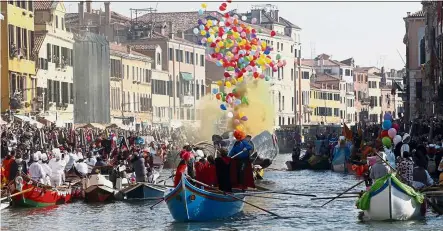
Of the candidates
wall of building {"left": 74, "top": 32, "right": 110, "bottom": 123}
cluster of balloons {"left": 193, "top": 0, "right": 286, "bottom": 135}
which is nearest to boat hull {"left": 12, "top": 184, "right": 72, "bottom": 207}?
cluster of balloons {"left": 193, "top": 0, "right": 286, "bottom": 135}

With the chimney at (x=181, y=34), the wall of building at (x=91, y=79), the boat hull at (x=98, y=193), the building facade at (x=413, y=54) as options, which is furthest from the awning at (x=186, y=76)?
the boat hull at (x=98, y=193)

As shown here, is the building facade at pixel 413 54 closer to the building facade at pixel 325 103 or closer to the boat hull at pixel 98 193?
the boat hull at pixel 98 193

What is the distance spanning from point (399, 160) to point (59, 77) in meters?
Answer: 45.3

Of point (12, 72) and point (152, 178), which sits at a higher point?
point (12, 72)

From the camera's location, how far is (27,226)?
123 ft

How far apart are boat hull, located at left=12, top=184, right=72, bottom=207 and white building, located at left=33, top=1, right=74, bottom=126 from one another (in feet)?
99.7

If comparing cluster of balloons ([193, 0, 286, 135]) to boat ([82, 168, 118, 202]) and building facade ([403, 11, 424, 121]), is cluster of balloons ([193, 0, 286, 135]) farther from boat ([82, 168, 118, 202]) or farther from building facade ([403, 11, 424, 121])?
building facade ([403, 11, 424, 121])

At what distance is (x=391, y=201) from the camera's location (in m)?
35.4

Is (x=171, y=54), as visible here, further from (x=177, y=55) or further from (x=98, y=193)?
(x=98, y=193)

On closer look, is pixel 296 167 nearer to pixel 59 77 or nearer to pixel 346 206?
pixel 59 77

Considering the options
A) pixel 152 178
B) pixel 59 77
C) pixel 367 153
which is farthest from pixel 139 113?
pixel 152 178

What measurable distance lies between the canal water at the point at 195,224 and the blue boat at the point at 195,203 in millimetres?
258

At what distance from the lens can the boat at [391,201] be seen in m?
35.0

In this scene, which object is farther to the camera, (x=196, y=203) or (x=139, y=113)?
(x=139, y=113)
